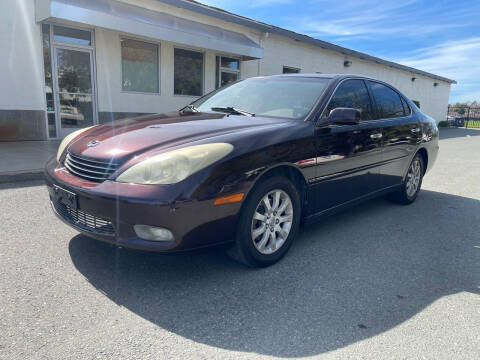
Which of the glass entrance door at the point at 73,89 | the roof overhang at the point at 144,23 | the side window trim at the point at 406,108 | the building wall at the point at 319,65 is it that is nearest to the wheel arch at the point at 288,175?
the side window trim at the point at 406,108

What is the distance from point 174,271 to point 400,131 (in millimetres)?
3226

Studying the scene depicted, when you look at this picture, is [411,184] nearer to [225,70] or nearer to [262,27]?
[225,70]

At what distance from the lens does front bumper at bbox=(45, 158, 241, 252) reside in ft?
7.57

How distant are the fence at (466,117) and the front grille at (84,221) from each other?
1296 inches

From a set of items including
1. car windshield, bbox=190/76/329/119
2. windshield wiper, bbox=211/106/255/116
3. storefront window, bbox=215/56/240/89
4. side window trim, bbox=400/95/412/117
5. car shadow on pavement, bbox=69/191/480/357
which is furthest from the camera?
storefront window, bbox=215/56/240/89

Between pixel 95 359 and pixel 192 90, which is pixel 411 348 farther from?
pixel 192 90

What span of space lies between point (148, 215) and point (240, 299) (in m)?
0.83

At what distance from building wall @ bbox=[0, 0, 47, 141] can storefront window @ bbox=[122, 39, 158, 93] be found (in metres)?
2.27

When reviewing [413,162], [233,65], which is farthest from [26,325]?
[233,65]

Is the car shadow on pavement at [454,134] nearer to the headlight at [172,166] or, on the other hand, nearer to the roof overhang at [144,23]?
the roof overhang at [144,23]

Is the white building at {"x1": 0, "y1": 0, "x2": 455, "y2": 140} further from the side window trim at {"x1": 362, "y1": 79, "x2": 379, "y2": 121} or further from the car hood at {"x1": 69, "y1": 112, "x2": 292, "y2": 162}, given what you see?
the side window trim at {"x1": 362, "y1": 79, "x2": 379, "y2": 121}

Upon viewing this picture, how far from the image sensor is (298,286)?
8.84ft

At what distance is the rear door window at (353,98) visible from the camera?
11.7 feet

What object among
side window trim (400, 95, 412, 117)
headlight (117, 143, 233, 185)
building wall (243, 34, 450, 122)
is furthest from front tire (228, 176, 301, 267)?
building wall (243, 34, 450, 122)
